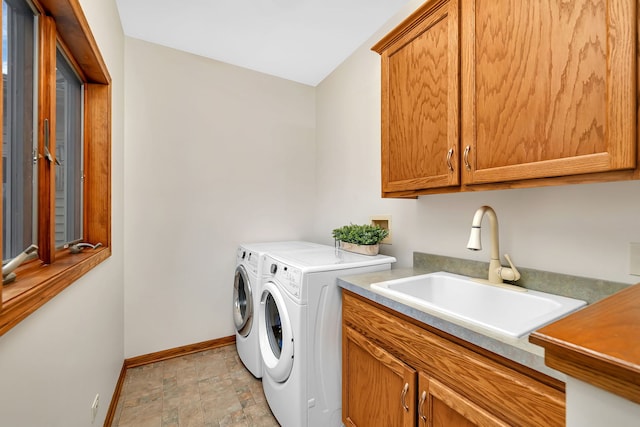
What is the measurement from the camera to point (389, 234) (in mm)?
1991

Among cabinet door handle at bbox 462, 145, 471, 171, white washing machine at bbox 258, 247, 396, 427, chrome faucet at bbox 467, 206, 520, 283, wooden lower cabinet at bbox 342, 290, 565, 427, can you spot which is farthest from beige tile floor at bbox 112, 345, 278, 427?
cabinet door handle at bbox 462, 145, 471, 171

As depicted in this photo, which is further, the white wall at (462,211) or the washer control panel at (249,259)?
the washer control panel at (249,259)

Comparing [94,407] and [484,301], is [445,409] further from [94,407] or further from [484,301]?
[94,407]

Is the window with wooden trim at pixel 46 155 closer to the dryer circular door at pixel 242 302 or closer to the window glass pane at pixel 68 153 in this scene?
the window glass pane at pixel 68 153

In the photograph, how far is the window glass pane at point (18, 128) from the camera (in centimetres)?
89

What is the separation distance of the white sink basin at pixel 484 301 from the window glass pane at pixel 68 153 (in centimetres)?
151

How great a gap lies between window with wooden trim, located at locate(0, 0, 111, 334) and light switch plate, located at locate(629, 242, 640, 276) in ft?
5.81

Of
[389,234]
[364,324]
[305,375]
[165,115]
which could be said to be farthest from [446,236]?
[165,115]

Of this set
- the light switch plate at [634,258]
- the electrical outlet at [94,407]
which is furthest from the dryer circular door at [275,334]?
the light switch plate at [634,258]

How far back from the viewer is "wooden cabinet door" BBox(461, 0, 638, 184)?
0.77m

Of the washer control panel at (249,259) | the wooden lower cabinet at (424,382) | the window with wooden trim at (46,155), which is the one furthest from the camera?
the washer control panel at (249,259)

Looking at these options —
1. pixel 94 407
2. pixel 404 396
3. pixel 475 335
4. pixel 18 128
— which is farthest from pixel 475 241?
pixel 94 407

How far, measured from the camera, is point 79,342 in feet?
3.64

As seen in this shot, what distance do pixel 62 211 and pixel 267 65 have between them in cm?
199
